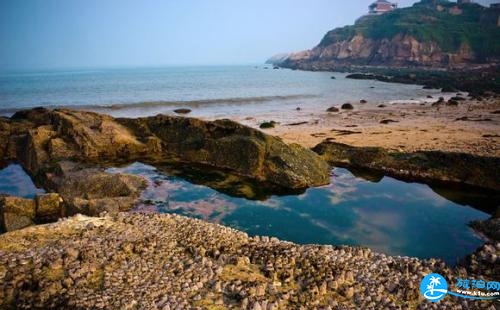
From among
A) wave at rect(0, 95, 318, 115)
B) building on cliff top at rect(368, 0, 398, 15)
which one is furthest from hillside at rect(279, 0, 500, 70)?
wave at rect(0, 95, 318, 115)

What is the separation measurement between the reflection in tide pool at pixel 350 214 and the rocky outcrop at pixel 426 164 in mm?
921

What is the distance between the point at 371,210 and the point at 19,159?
18.4 m

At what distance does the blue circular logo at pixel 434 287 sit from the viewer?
8125mm

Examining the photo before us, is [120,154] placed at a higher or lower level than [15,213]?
higher

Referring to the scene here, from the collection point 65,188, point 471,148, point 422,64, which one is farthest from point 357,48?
point 65,188

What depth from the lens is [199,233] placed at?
10766 mm

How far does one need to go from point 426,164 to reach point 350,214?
5.82m

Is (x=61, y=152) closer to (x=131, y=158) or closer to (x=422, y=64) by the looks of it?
(x=131, y=158)

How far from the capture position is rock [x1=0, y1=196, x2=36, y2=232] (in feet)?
39.2

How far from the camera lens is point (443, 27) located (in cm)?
13538

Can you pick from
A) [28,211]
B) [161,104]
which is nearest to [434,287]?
[28,211]

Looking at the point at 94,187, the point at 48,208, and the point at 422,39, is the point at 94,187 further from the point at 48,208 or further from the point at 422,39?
the point at 422,39

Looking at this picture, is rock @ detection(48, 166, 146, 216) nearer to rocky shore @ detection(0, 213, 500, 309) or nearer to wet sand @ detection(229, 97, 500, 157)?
rocky shore @ detection(0, 213, 500, 309)

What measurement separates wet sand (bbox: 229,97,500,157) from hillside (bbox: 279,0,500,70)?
95.0m
